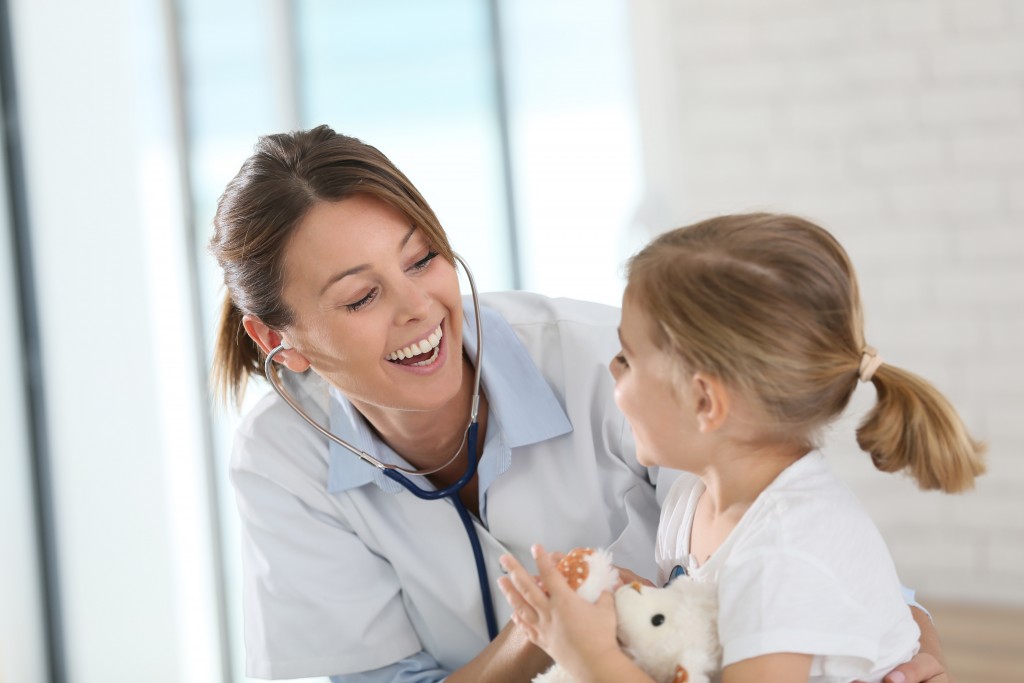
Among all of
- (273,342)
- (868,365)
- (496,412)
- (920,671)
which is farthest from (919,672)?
(273,342)

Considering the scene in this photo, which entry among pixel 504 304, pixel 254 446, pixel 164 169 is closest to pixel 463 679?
pixel 254 446

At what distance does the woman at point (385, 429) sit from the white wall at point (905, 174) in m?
1.24

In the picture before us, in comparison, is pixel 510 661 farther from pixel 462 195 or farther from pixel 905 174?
pixel 462 195

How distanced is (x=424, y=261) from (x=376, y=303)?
87 mm

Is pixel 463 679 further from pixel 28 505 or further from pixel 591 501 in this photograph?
pixel 28 505

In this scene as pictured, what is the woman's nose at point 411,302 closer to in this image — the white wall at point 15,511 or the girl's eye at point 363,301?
the girl's eye at point 363,301

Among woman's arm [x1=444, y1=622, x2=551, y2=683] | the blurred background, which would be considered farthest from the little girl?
the blurred background

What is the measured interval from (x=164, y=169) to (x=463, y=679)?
7.48ft

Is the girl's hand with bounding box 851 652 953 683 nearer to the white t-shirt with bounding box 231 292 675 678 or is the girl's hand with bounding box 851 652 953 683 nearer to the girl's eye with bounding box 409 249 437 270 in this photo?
the white t-shirt with bounding box 231 292 675 678

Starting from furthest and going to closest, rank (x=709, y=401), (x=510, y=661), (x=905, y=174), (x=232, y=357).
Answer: (x=905, y=174) → (x=232, y=357) → (x=510, y=661) → (x=709, y=401)

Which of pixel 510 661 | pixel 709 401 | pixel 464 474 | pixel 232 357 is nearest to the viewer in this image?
pixel 709 401

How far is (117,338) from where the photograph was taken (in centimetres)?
308

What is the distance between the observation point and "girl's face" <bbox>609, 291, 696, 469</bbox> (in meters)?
1.20

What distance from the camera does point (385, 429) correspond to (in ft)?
5.18
